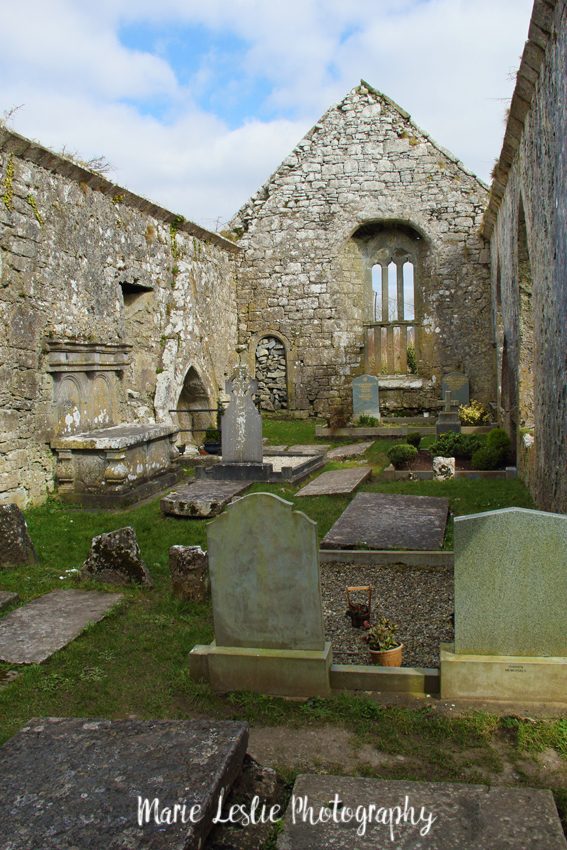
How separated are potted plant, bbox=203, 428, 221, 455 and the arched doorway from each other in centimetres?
103

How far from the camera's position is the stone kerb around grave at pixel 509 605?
12.3 feet

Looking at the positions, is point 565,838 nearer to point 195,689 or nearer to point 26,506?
point 195,689

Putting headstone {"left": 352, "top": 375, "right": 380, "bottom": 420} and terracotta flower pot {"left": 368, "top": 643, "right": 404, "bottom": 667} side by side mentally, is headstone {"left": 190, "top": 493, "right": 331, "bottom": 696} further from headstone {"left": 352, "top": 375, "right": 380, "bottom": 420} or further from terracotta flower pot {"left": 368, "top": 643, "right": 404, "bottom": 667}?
A: headstone {"left": 352, "top": 375, "right": 380, "bottom": 420}

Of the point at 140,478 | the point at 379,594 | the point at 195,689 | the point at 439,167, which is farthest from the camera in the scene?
the point at 439,167

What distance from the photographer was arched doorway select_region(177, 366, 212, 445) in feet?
46.2

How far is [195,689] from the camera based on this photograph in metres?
4.07

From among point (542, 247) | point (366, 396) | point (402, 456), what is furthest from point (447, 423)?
point (542, 247)

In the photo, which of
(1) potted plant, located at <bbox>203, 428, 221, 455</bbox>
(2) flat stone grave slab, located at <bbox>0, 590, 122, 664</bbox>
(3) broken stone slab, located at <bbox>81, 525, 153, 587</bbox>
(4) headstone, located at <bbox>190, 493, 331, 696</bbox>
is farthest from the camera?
(1) potted plant, located at <bbox>203, 428, 221, 455</bbox>

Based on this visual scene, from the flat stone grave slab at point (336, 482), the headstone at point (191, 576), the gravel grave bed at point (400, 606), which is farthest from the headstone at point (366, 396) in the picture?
the headstone at point (191, 576)

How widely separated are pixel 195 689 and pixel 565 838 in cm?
216

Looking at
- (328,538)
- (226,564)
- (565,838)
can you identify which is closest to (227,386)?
(328,538)

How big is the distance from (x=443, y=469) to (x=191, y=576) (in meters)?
5.33

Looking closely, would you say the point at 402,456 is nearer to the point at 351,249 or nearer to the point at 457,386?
the point at 457,386

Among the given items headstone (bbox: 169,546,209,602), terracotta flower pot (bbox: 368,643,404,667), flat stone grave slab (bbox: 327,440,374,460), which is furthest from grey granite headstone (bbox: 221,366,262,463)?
terracotta flower pot (bbox: 368,643,404,667)
